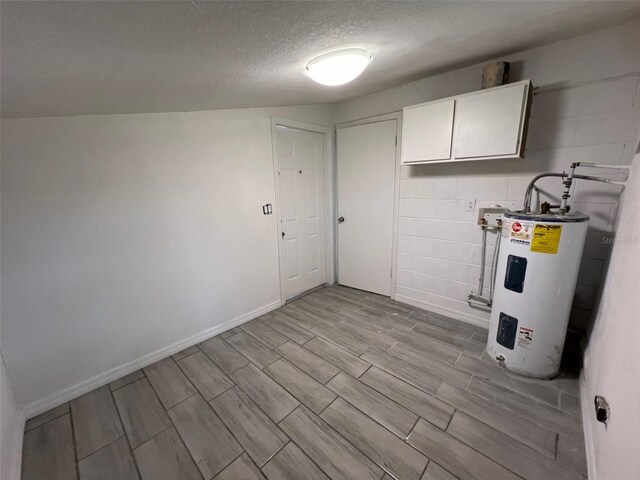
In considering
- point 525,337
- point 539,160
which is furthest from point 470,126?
point 525,337

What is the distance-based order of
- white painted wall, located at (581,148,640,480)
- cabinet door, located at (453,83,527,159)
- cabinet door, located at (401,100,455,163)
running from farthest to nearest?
1. cabinet door, located at (401,100,455,163)
2. cabinet door, located at (453,83,527,159)
3. white painted wall, located at (581,148,640,480)

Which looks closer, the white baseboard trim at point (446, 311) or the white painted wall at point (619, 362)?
the white painted wall at point (619, 362)

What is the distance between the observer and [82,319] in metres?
1.84

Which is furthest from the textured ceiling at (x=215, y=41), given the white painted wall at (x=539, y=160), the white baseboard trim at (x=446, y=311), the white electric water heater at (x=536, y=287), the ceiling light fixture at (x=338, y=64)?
the white baseboard trim at (x=446, y=311)

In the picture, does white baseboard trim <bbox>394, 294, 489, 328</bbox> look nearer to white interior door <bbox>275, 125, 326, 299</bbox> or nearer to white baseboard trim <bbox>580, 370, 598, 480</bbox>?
white baseboard trim <bbox>580, 370, 598, 480</bbox>

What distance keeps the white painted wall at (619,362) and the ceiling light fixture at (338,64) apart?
5.33ft

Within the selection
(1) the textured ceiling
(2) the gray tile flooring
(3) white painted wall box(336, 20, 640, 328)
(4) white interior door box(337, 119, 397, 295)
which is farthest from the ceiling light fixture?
(2) the gray tile flooring

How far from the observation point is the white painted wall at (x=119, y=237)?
161cm

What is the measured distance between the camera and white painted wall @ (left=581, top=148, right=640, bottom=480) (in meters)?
0.94

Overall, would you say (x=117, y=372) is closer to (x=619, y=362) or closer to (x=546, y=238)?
(x=619, y=362)

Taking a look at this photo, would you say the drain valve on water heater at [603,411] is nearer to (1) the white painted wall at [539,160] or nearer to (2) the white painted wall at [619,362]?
(2) the white painted wall at [619,362]

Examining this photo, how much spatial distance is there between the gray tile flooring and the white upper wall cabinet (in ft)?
5.49

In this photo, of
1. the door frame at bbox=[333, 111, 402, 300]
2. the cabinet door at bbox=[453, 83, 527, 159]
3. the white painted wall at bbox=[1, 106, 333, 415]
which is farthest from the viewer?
the door frame at bbox=[333, 111, 402, 300]

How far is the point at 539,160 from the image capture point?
80.0 inches
